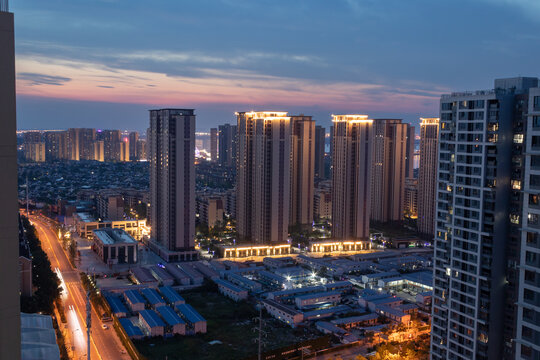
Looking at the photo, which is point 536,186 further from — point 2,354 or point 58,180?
point 58,180

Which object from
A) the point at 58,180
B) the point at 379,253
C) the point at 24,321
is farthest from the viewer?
the point at 58,180

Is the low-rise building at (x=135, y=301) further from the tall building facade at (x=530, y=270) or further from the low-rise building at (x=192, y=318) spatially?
the tall building facade at (x=530, y=270)

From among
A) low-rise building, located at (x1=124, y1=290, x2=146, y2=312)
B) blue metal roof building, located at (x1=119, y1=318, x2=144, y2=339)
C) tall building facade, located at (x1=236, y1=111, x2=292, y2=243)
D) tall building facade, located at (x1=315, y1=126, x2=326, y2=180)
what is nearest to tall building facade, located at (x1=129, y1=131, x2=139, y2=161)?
tall building facade, located at (x1=315, y1=126, x2=326, y2=180)

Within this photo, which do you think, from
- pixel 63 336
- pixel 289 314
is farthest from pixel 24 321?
pixel 289 314

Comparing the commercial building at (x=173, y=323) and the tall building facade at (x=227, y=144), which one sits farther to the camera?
the tall building facade at (x=227, y=144)

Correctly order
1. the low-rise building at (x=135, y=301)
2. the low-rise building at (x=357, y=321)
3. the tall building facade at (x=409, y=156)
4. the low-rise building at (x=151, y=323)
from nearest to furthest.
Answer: the low-rise building at (x=151, y=323)
the low-rise building at (x=357, y=321)
the low-rise building at (x=135, y=301)
the tall building facade at (x=409, y=156)

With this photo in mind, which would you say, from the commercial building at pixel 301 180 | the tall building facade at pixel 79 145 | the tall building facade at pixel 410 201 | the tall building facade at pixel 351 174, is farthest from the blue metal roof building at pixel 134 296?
the tall building facade at pixel 79 145
